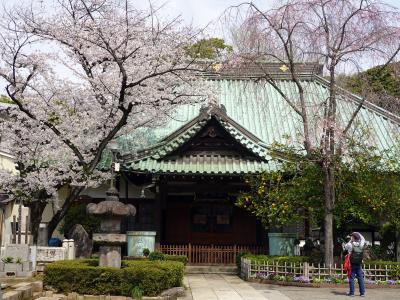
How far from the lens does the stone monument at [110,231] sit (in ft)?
45.4

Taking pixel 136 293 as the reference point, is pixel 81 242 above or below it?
above

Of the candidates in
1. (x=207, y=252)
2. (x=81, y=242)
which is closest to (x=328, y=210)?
(x=207, y=252)

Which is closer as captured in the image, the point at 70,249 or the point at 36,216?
the point at 70,249

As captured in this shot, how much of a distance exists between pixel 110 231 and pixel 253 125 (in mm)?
12838

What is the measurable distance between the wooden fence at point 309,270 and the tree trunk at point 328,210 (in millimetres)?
382

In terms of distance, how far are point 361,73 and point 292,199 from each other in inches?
203

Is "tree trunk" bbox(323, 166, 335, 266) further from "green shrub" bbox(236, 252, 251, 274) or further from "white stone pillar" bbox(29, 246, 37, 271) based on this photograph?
"white stone pillar" bbox(29, 246, 37, 271)

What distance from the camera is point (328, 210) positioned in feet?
54.6

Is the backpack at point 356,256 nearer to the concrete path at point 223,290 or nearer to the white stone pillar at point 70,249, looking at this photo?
the concrete path at point 223,290

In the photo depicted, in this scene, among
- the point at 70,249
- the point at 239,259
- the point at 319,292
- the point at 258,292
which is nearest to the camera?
the point at 258,292

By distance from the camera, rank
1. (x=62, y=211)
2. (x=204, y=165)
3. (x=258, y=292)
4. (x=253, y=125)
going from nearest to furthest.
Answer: (x=258, y=292) → (x=62, y=211) → (x=204, y=165) → (x=253, y=125)

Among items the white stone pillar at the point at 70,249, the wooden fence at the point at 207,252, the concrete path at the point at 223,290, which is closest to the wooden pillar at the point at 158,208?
the wooden fence at the point at 207,252

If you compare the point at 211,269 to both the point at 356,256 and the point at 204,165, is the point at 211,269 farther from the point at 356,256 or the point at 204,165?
the point at 356,256

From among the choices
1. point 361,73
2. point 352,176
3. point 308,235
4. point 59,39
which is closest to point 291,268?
point 352,176
